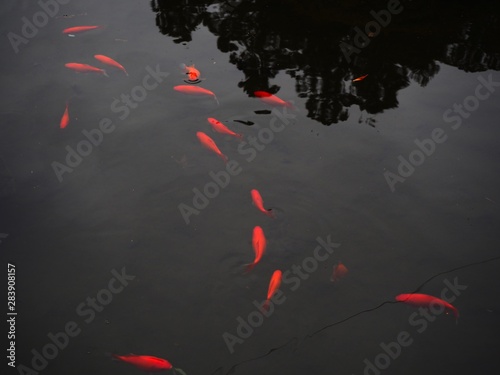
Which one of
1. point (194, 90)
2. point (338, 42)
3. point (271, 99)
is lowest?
point (194, 90)

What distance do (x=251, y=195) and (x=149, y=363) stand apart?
164cm

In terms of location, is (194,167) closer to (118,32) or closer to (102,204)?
(102,204)

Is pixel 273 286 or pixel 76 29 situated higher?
pixel 76 29

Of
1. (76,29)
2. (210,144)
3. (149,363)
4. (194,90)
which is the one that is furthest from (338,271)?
(76,29)

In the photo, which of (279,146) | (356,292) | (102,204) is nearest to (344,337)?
(356,292)

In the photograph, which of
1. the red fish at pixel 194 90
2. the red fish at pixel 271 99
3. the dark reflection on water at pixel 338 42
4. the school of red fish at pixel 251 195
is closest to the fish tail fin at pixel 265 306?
the school of red fish at pixel 251 195

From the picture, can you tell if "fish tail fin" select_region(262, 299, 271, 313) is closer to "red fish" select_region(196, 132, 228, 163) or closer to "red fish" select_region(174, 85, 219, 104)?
"red fish" select_region(196, 132, 228, 163)

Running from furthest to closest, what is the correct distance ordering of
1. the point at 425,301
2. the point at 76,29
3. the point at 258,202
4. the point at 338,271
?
1. the point at 76,29
2. the point at 258,202
3. the point at 338,271
4. the point at 425,301

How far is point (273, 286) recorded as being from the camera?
3768mm

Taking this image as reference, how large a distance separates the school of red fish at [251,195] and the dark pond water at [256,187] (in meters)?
0.05

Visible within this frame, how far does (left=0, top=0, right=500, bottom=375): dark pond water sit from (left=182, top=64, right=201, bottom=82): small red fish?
0.25 ft

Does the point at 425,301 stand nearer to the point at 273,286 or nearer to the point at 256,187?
the point at 273,286

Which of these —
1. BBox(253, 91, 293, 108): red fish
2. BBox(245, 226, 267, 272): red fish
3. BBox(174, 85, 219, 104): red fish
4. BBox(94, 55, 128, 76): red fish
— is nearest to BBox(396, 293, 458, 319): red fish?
BBox(245, 226, 267, 272): red fish

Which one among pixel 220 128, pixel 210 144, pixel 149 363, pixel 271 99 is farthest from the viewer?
pixel 271 99
